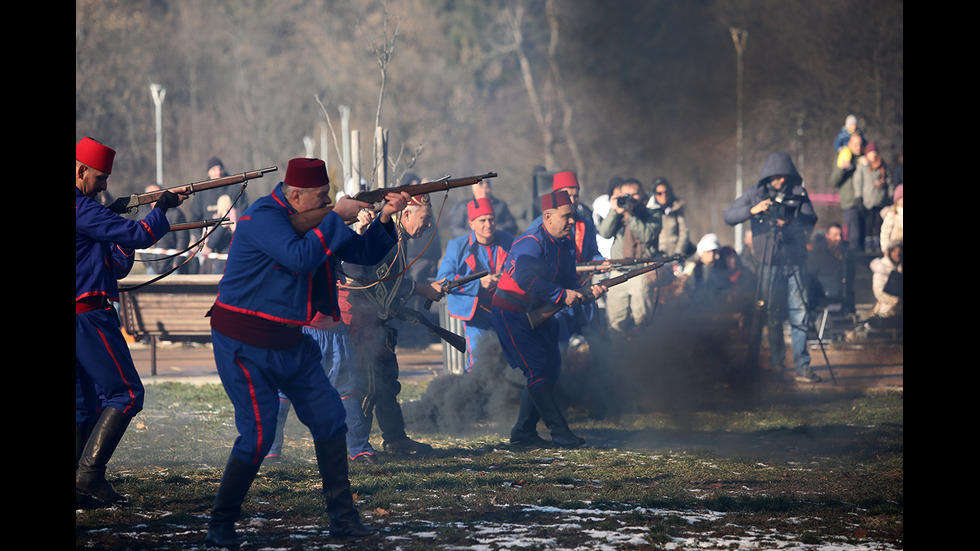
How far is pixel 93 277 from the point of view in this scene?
5996 mm

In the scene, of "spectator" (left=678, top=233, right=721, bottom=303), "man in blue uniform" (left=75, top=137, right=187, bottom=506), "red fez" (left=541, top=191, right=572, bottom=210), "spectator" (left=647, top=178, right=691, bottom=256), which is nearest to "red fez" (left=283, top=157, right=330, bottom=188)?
"man in blue uniform" (left=75, top=137, right=187, bottom=506)

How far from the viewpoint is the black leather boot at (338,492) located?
17.0ft

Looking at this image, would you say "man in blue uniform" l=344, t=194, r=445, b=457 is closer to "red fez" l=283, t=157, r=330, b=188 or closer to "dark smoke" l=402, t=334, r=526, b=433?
"dark smoke" l=402, t=334, r=526, b=433

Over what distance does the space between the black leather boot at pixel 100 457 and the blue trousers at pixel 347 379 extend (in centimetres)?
139

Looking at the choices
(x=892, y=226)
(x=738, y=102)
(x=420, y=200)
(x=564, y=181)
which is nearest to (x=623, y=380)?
(x=564, y=181)

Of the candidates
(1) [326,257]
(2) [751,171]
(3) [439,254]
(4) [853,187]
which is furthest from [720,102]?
(1) [326,257]

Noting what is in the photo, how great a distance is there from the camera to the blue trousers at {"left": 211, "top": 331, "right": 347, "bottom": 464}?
17.0ft

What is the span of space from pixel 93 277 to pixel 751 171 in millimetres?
28641

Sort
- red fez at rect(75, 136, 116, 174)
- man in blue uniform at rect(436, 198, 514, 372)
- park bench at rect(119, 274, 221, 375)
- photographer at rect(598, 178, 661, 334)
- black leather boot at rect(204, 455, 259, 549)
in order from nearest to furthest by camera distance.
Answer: black leather boot at rect(204, 455, 259, 549)
red fez at rect(75, 136, 116, 174)
man in blue uniform at rect(436, 198, 514, 372)
park bench at rect(119, 274, 221, 375)
photographer at rect(598, 178, 661, 334)

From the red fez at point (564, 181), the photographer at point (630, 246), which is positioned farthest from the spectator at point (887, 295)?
the red fez at point (564, 181)

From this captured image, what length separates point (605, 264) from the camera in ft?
32.2

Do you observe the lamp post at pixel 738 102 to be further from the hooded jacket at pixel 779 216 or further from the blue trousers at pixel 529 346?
the blue trousers at pixel 529 346

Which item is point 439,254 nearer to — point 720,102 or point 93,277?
point 93,277

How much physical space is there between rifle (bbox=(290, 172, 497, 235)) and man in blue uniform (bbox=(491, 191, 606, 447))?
202 cm
